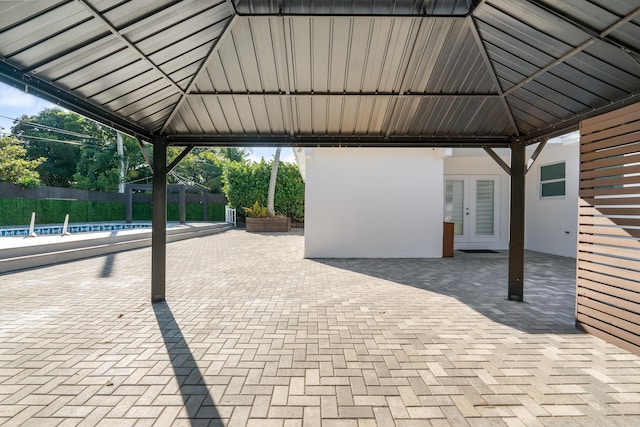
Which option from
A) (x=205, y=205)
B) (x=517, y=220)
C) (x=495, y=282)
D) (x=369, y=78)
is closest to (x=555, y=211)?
(x=495, y=282)

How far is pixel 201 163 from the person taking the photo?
33.4m

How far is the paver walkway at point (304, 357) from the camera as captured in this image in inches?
91.8

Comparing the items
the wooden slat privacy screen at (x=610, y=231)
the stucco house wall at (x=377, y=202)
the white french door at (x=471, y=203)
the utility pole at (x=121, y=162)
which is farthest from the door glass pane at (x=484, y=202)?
the utility pole at (x=121, y=162)

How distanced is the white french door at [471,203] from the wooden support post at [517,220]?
5770 mm

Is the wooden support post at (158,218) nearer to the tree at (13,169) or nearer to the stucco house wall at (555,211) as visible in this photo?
the stucco house wall at (555,211)

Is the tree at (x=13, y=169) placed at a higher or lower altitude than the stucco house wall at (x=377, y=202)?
higher

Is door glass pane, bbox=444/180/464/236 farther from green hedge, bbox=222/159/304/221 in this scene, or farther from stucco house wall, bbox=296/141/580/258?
green hedge, bbox=222/159/304/221

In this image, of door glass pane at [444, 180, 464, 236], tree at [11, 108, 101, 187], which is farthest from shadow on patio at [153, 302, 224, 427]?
tree at [11, 108, 101, 187]

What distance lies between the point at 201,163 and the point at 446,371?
114ft

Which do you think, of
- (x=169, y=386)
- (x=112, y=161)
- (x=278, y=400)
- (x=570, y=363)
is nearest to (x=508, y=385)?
(x=570, y=363)

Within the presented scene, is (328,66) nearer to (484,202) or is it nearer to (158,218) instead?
(158,218)

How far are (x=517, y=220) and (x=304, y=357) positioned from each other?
14.5 feet

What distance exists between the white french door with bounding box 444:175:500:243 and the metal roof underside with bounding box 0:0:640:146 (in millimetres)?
5868

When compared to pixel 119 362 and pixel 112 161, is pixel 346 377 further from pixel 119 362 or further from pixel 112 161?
pixel 112 161
